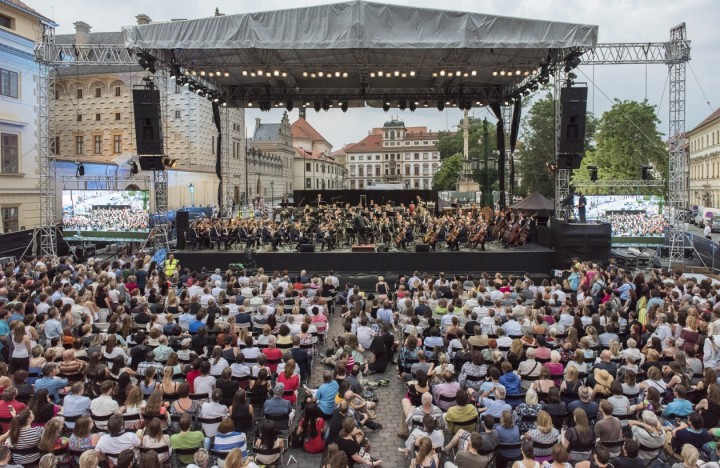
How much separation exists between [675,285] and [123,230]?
19121 millimetres

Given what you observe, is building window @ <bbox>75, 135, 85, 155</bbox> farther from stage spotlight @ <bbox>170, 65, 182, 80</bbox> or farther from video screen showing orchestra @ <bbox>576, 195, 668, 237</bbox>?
video screen showing orchestra @ <bbox>576, 195, 668, 237</bbox>

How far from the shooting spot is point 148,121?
16.7 metres

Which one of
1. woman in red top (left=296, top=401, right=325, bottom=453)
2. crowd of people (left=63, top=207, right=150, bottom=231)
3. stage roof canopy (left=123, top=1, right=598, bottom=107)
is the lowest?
woman in red top (left=296, top=401, right=325, bottom=453)

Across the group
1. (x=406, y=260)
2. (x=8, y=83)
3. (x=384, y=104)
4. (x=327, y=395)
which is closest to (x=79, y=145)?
(x=8, y=83)

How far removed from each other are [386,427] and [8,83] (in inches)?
958

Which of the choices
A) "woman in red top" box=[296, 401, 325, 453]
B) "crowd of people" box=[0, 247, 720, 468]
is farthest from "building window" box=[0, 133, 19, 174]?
"woman in red top" box=[296, 401, 325, 453]

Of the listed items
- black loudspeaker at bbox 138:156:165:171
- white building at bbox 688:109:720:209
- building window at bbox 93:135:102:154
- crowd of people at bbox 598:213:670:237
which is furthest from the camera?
white building at bbox 688:109:720:209

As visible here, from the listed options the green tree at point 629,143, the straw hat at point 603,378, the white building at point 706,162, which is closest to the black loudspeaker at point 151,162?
the straw hat at point 603,378

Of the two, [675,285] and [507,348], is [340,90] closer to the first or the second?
[675,285]

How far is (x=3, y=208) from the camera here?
2188cm

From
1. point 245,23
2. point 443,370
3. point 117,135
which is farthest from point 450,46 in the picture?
point 117,135

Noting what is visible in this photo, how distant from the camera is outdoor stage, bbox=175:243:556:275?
53.7 ft

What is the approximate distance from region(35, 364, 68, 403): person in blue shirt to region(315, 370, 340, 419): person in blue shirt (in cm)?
309

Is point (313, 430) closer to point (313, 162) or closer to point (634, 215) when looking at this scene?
point (634, 215)
